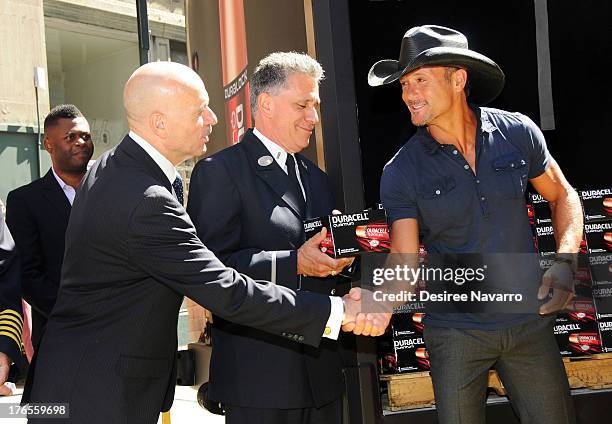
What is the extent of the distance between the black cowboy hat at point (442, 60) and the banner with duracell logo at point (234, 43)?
600 millimetres

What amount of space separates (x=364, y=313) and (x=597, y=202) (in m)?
1.22

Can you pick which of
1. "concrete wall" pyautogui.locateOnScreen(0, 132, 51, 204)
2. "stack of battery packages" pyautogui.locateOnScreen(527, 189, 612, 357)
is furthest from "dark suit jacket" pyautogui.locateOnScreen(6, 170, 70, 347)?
"concrete wall" pyautogui.locateOnScreen(0, 132, 51, 204)

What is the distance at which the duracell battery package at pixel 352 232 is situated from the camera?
118 inches

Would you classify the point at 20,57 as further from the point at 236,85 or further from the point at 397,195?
the point at 397,195

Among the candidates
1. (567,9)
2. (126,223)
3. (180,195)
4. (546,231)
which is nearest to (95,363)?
(126,223)

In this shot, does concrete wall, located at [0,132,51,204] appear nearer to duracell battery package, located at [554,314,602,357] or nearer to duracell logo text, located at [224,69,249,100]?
duracell logo text, located at [224,69,249,100]

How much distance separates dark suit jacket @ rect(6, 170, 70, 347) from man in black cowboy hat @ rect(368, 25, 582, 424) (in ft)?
7.05

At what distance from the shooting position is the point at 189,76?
2.85 m

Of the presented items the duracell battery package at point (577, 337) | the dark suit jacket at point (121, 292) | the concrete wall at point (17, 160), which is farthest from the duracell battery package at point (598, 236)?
the concrete wall at point (17, 160)

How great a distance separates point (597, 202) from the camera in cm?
351

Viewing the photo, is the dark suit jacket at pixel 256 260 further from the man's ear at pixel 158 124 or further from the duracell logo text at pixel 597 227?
the duracell logo text at pixel 597 227

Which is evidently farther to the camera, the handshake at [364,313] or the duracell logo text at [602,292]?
the duracell logo text at [602,292]

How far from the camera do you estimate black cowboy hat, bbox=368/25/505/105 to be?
3.11 meters

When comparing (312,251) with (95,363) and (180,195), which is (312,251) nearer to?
(180,195)
